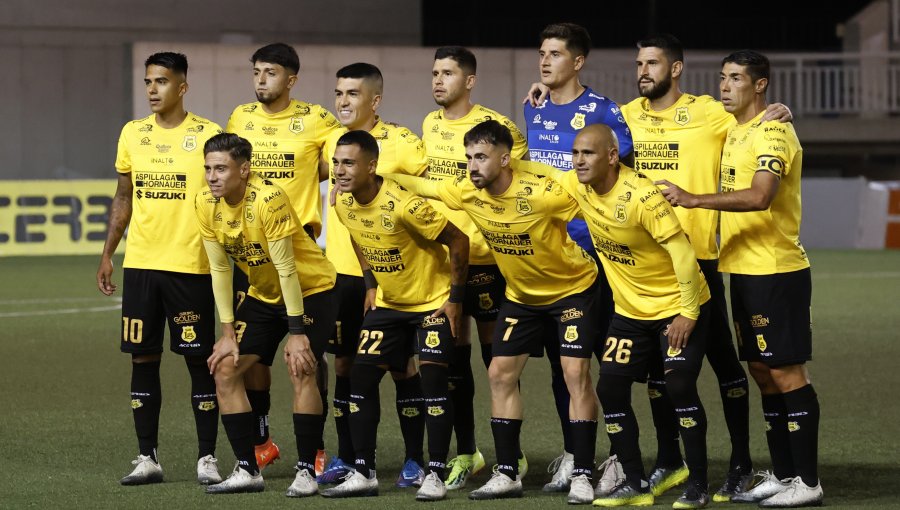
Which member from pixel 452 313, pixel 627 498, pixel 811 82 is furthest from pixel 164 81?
pixel 811 82

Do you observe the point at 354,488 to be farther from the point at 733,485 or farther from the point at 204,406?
the point at 733,485

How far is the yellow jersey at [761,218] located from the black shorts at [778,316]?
0.06 meters

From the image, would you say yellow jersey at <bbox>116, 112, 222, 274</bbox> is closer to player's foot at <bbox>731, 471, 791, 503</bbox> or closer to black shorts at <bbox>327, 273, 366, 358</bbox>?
black shorts at <bbox>327, 273, 366, 358</bbox>

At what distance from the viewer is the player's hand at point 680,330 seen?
676 cm

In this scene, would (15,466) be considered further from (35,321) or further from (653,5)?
(653,5)

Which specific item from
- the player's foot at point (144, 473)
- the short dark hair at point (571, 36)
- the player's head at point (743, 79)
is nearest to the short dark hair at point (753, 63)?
the player's head at point (743, 79)

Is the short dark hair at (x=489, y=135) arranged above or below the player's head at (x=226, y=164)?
above

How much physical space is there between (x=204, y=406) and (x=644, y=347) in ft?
7.90

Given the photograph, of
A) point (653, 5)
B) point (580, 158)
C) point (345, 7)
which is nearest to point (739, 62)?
point (580, 158)

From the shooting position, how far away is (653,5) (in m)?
36.4

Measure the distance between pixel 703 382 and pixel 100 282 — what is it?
16.7ft

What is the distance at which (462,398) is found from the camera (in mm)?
8070

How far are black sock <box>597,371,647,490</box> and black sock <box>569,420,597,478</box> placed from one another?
14 cm

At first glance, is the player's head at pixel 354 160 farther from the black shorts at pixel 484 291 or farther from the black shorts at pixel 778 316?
the black shorts at pixel 778 316
